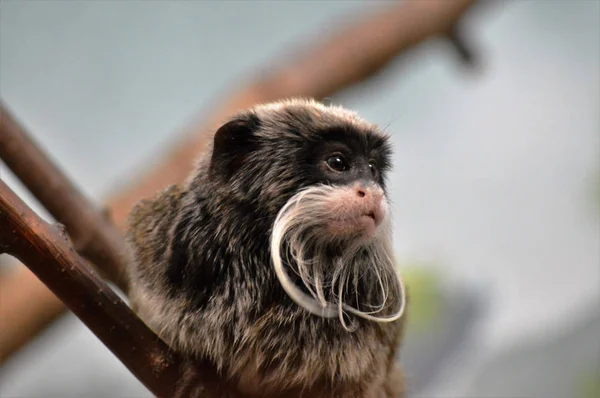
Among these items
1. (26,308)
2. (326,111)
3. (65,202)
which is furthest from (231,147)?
(26,308)

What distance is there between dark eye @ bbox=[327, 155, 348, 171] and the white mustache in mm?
60

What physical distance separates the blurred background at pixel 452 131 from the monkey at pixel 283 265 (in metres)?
1.56

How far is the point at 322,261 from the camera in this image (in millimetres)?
1453

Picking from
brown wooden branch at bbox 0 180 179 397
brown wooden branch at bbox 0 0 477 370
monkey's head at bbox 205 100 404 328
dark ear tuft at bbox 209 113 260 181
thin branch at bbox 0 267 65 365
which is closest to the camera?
brown wooden branch at bbox 0 180 179 397

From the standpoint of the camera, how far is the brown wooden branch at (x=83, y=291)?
1277 millimetres

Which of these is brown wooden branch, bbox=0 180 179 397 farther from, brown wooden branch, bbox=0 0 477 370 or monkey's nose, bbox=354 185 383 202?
brown wooden branch, bbox=0 0 477 370

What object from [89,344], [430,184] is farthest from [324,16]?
[89,344]

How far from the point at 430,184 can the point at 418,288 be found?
1.60ft

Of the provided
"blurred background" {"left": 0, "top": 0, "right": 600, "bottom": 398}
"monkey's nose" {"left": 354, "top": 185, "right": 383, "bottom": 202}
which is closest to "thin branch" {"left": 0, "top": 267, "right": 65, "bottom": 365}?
"blurred background" {"left": 0, "top": 0, "right": 600, "bottom": 398}

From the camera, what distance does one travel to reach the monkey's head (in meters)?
1.39

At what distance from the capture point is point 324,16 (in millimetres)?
3516

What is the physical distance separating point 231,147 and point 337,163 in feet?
0.74

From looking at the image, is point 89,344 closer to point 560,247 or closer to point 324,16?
point 324,16

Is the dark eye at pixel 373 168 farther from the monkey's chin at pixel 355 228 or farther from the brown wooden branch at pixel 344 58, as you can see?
the brown wooden branch at pixel 344 58
